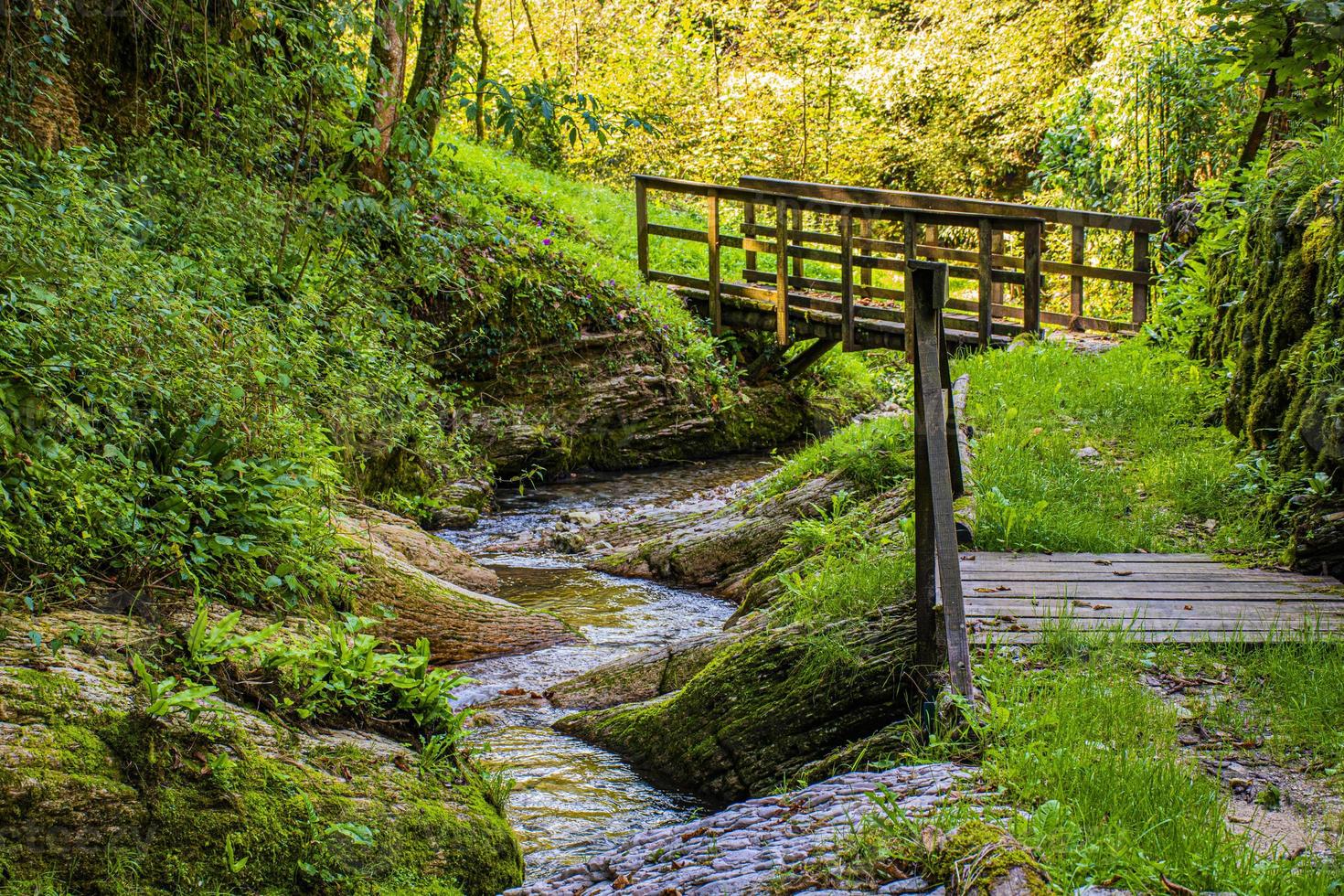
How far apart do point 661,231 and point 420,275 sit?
262 inches

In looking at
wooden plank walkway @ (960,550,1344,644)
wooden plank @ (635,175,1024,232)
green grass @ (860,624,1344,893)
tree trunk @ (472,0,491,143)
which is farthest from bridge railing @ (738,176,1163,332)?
green grass @ (860,624,1344,893)

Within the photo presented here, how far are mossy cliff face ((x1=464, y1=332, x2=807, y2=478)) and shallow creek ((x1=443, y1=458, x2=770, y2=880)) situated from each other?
549 mm

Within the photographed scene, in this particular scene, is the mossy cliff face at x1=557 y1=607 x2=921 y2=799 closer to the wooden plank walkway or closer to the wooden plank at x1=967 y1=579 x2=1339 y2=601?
the wooden plank walkway

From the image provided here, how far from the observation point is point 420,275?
825 cm

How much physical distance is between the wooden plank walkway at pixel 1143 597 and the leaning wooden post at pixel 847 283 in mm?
7101

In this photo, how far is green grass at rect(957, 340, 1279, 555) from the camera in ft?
18.3

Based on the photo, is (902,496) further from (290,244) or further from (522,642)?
(290,244)

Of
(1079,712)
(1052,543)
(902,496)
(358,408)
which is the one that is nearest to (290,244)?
(358,408)

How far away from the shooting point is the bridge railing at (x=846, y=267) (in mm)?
10617

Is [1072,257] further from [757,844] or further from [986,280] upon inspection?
[757,844]

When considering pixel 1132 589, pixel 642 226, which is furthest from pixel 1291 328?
pixel 642 226

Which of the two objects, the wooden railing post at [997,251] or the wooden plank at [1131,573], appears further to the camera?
the wooden railing post at [997,251]

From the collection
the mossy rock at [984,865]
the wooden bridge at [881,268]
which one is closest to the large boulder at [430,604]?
the mossy rock at [984,865]

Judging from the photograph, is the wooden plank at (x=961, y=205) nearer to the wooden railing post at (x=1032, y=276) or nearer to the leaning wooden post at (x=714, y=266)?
the wooden railing post at (x=1032, y=276)
